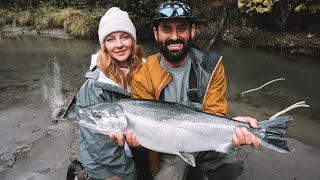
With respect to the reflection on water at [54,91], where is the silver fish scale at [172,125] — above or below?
above

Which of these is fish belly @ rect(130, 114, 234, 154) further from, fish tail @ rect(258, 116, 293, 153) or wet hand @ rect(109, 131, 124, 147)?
fish tail @ rect(258, 116, 293, 153)

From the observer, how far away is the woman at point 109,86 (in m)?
3.26

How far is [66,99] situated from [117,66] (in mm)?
4646

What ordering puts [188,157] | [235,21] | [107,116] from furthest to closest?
1. [235,21]
2. [188,157]
3. [107,116]

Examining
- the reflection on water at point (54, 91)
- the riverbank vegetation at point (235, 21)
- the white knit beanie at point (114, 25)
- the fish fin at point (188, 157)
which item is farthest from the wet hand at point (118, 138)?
the riverbank vegetation at point (235, 21)

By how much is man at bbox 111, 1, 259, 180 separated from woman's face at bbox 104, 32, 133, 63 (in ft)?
0.86

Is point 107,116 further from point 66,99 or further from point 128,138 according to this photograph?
point 66,99

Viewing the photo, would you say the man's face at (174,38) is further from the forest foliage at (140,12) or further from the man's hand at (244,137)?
the forest foliage at (140,12)

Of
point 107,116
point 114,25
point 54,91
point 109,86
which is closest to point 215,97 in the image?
point 109,86

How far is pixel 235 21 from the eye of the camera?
13.6 metres

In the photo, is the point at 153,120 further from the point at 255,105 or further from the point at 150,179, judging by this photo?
the point at 255,105

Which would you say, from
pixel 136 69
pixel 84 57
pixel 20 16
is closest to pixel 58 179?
pixel 136 69

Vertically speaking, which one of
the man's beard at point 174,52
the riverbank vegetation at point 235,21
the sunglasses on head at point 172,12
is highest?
the sunglasses on head at point 172,12

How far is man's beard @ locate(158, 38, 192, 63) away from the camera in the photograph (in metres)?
3.32
